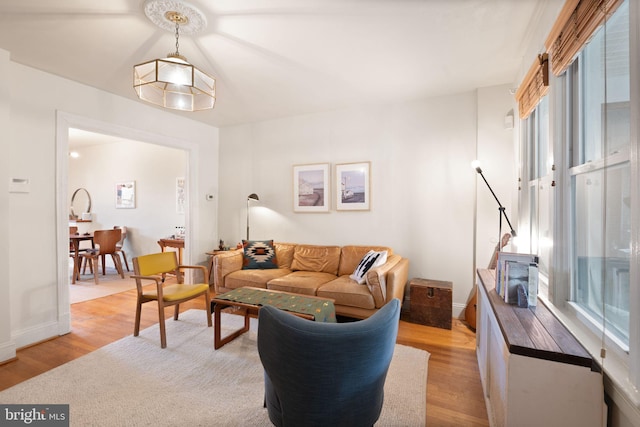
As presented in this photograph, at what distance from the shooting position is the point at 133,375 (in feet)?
6.91

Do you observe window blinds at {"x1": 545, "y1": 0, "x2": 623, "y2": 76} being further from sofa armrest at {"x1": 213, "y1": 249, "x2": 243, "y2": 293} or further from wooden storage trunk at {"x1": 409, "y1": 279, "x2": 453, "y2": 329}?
sofa armrest at {"x1": 213, "y1": 249, "x2": 243, "y2": 293}

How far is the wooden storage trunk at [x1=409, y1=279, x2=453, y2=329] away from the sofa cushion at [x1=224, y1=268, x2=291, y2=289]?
1.63 metres

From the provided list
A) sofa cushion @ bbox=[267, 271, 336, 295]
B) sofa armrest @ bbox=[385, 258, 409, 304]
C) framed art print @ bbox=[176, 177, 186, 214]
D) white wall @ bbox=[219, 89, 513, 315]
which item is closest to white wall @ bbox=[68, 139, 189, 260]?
framed art print @ bbox=[176, 177, 186, 214]

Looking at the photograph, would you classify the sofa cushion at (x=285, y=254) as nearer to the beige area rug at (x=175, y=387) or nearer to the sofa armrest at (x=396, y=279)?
the beige area rug at (x=175, y=387)

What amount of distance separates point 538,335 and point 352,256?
98.7 inches

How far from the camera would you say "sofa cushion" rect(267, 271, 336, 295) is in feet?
10.1

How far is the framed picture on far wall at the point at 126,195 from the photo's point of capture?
582 centimetres

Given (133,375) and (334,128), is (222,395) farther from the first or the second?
(334,128)

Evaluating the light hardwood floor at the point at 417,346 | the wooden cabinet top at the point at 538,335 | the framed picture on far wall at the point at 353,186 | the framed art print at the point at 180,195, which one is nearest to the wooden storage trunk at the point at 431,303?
the light hardwood floor at the point at 417,346

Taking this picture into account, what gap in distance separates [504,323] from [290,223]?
3311 millimetres

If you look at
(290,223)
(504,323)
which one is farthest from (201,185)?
(504,323)

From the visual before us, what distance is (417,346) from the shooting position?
2.59 m

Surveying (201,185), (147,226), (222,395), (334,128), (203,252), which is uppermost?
(334,128)

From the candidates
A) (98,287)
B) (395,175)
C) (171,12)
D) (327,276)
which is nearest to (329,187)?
(395,175)
